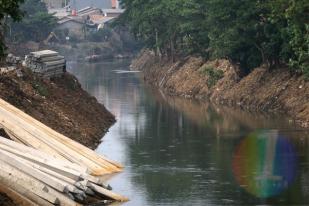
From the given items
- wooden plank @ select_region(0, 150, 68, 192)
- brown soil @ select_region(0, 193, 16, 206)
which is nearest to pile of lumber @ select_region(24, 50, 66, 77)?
wooden plank @ select_region(0, 150, 68, 192)

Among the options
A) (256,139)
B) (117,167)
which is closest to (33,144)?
(117,167)

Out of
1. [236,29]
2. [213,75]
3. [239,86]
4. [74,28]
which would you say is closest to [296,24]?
[236,29]

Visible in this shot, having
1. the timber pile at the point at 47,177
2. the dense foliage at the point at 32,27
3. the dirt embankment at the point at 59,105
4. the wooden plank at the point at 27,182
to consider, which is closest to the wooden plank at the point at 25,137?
the timber pile at the point at 47,177

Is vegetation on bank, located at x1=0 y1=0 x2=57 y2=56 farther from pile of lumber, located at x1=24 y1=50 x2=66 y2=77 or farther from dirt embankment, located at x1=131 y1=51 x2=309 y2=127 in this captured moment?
pile of lumber, located at x1=24 y1=50 x2=66 y2=77

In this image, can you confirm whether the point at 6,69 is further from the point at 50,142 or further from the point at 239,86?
the point at 239,86

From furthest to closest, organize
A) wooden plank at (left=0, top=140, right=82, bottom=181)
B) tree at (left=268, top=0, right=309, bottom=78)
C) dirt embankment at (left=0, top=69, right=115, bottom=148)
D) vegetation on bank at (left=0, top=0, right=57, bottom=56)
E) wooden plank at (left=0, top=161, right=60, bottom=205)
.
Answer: vegetation on bank at (left=0, top=0, right=57, bottom=56) < tree at (left=268, top=0, right=309, bottom=78) < dirt embankment at (left=0, top=69, right=115, bottom=148) < wooden plank at (left=0, top=140, right=82, bottom=181) < wooden plank at (left=0, top=161, right=60, bottom=205)

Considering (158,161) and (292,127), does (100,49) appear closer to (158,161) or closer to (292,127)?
(292,127)

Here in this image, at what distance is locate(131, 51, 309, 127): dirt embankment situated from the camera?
64438mm

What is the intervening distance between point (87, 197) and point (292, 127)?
27.4 m

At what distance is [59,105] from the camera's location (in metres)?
54.2

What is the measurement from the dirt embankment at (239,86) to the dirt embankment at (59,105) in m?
12.1

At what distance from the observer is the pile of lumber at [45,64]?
204 ft

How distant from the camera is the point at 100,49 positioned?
164 metres

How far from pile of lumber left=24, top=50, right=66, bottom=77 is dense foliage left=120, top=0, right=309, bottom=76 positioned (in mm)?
14051
